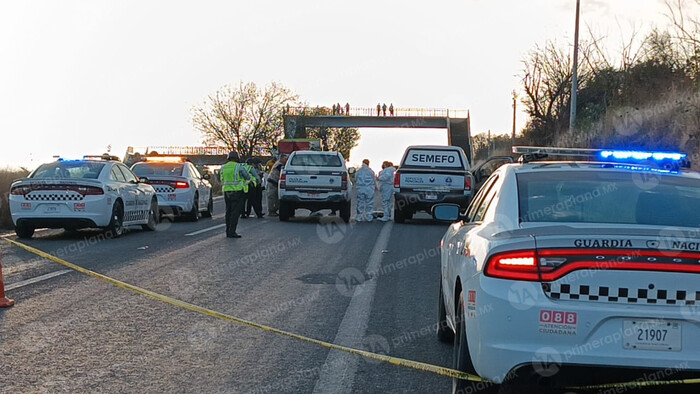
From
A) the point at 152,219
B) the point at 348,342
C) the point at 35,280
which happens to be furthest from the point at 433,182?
the point at 348,342

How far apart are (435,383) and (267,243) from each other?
10717 millimetres

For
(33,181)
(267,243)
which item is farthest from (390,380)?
(33,181)

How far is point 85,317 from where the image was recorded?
8.30 metres

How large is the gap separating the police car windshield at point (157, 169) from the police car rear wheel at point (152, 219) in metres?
2.88

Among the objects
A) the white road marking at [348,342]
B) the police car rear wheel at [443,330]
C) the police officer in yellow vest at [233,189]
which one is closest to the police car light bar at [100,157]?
the police officer in yellow vest at [233,189]

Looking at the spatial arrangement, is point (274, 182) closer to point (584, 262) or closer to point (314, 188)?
point (314, 188)

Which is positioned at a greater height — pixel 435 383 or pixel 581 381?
pixel 581 381

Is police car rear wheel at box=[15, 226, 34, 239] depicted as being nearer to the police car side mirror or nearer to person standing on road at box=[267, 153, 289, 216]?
person standing on road at box=[267, 153, 289, 216]

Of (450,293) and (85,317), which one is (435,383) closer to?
(450,293)

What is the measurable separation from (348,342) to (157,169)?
16.8 meters

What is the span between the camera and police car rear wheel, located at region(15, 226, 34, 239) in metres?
16.5

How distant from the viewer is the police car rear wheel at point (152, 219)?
19.5 m

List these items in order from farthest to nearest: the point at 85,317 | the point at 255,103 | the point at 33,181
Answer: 1. the point at 255,103
2. the point at 33,181
3. the point at 85,317

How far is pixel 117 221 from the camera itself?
1733cm
